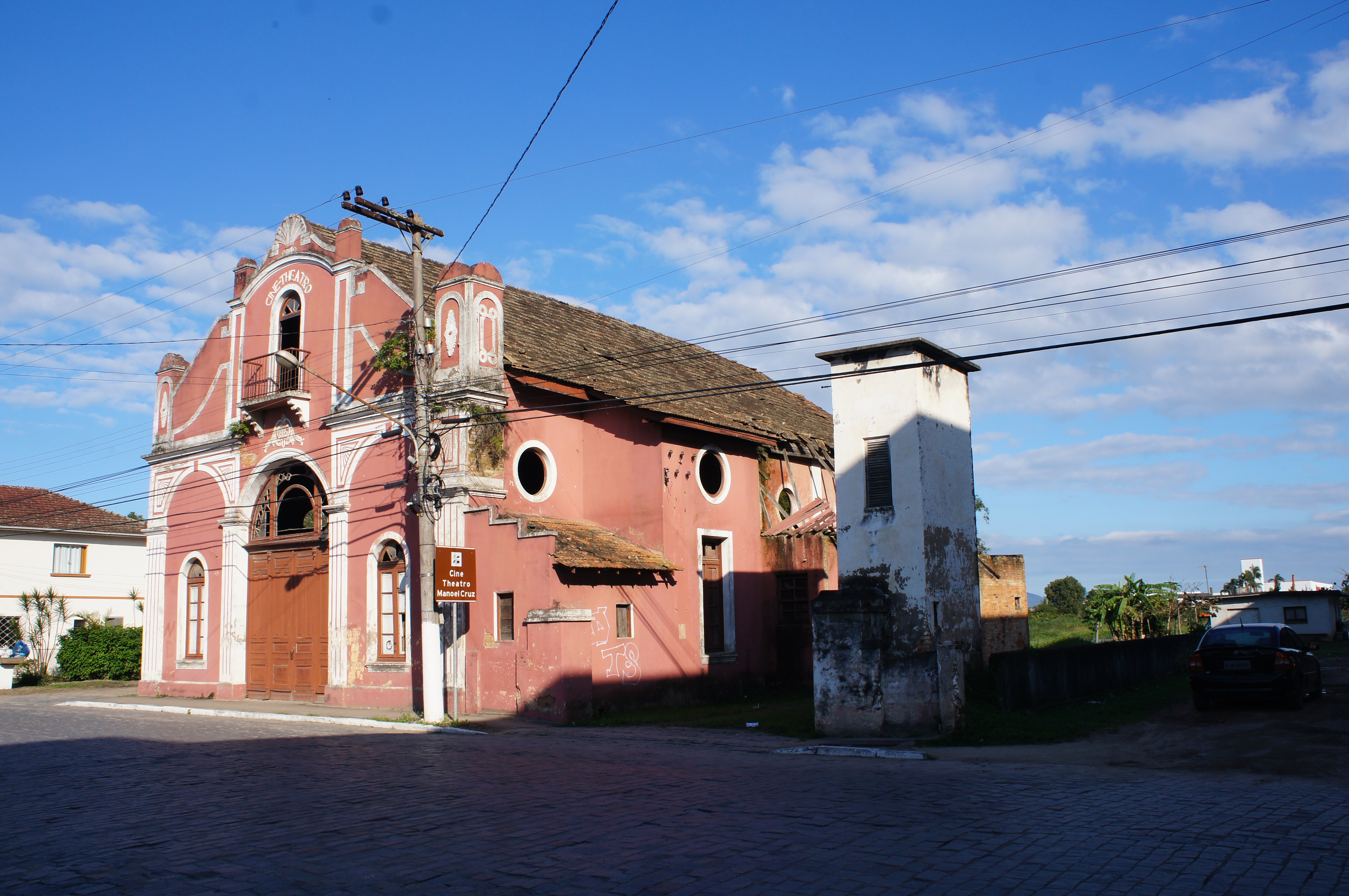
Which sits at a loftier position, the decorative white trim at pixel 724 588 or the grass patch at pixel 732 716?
the decorative white trim at pixel 724 588

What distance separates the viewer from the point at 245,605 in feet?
74.9

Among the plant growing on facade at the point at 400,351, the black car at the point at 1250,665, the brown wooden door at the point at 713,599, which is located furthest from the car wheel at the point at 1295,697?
the plant growing on facade at the point at 400,351

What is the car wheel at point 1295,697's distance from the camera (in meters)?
14.0

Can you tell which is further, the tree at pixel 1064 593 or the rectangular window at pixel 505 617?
the tree at pixel 1064 593

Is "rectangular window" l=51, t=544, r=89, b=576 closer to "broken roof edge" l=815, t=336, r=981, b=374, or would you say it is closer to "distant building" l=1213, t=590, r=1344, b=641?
"broken roof edge" l=815, t=336, r=981, b=374

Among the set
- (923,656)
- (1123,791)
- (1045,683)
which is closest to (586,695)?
(923,656)

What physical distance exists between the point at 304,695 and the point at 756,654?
10.5 meters

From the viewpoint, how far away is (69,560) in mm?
35875

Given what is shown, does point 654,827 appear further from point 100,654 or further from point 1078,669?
point 100,654

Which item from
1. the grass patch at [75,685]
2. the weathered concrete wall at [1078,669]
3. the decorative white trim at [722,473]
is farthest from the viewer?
the grass patch at [75,685]

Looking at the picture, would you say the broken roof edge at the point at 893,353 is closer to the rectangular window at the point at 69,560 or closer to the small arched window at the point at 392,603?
the small arched window at the point at 392,603

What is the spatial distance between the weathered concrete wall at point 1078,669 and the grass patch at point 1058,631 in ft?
6.74

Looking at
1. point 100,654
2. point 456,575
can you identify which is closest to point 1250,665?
point 456,575

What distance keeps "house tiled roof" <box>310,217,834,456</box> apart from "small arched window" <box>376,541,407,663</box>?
4.86 metres
